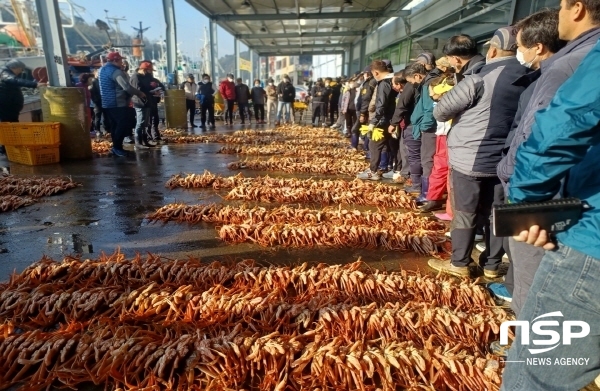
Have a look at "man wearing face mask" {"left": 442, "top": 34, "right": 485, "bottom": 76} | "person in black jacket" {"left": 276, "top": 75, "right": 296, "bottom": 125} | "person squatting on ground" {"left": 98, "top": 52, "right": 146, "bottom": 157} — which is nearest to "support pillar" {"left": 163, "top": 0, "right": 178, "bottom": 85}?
"person in black jacket" {"left": 276, "top": 75, "right": 296, "bottom": 125}

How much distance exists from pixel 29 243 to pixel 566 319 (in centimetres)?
506

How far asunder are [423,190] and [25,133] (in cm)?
800

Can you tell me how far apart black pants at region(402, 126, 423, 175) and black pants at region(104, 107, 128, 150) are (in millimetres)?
6885

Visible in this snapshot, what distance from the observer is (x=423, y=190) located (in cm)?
609

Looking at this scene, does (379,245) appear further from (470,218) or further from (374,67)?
(374,67)

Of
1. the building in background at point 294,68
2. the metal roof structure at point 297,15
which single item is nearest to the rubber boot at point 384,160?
the metal roof structure at point 297,15

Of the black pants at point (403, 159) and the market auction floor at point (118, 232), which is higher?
the black pants at point (403, 159)

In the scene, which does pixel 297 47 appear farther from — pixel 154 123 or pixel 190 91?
pixel 154 123

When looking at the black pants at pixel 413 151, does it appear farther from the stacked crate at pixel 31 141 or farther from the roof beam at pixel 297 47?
the roof beam at pixel 297 47

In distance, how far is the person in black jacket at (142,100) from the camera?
10.2 m

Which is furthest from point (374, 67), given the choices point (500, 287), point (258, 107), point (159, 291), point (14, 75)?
point (258, 107)

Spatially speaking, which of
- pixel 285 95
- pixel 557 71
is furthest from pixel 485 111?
pixel 285 95

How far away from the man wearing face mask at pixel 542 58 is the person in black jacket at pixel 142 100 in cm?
946

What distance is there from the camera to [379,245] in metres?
4.49
